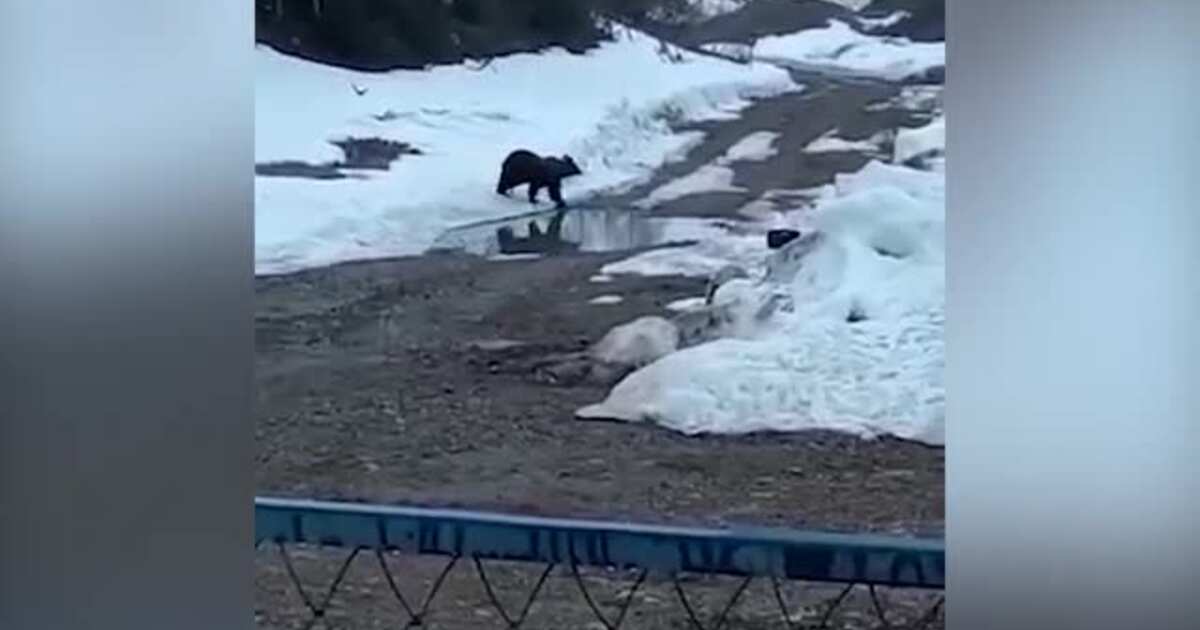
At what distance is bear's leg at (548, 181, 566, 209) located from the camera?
1309 mm

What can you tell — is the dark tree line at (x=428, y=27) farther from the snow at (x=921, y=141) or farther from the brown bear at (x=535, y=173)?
the snow at (x=921, y=141)

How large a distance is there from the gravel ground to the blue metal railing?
1 cm

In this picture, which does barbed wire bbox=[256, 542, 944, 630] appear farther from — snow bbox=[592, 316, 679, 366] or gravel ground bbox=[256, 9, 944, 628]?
snow bbox=[592, 316, 679, 366]

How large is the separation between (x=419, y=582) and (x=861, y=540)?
36cm

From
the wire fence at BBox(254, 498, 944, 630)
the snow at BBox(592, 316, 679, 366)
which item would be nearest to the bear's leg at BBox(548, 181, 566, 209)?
the snow at BBox(592, 316, 679, 366)

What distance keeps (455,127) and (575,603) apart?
0.39 meters

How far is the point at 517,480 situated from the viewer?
1.32 metres

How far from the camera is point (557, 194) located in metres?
1.31

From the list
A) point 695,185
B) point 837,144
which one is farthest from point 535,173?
point 837,144

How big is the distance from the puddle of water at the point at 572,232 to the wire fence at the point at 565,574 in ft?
0.70
